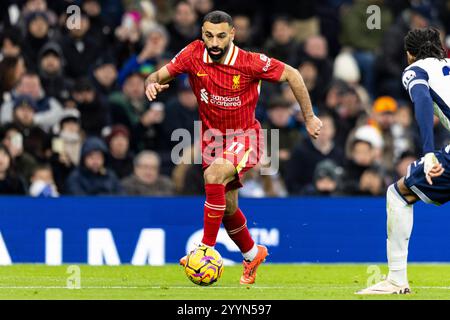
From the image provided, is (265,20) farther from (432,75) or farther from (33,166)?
(432,75)

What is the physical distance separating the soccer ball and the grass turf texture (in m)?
0.11

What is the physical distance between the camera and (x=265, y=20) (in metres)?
20.6

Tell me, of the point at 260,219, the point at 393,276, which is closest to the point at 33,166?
the point at 260,219

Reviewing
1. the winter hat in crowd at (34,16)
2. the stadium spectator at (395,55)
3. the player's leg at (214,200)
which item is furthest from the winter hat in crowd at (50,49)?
the player's leg at (214,200)

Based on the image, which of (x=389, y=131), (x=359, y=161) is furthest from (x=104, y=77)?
(x=389, y=131)

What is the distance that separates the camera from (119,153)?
56.7 ft

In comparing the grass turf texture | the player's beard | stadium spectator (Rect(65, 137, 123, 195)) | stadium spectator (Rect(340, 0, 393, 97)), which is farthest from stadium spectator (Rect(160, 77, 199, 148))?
the player's beard

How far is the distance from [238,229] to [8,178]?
4.71 meters

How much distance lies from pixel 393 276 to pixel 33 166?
7126 millimetres

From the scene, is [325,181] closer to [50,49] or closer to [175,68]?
[50,49]

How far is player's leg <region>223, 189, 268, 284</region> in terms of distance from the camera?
1202cm

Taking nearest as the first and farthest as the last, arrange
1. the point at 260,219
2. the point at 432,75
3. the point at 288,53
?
the point at 432,75
the point at 260,219
the point at 288,53

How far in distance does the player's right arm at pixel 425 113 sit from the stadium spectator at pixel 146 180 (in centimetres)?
681

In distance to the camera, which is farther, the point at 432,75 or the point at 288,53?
the point at 288,53
